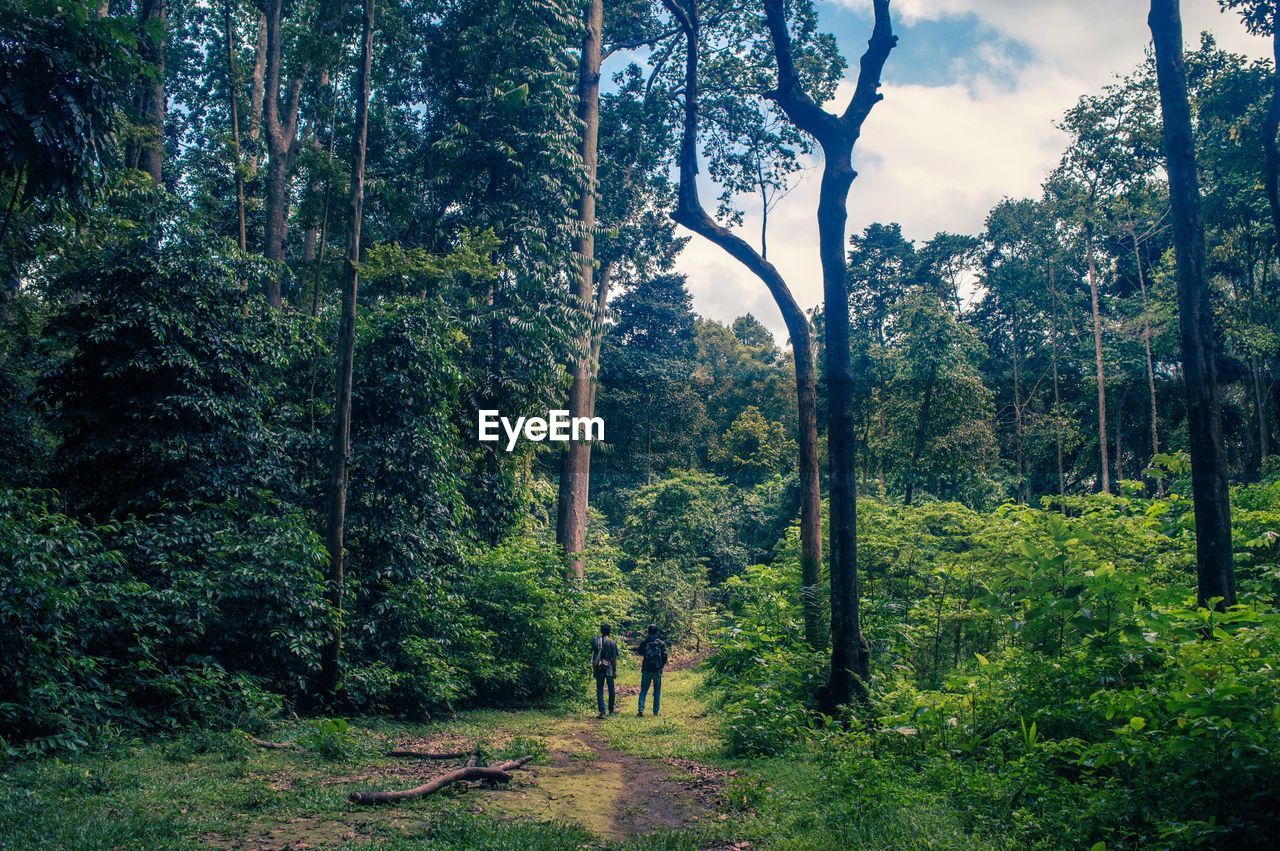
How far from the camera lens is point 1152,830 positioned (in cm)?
529

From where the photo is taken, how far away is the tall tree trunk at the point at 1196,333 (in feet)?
27.9

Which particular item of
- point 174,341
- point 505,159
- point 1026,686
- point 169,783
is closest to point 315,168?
point 505,159

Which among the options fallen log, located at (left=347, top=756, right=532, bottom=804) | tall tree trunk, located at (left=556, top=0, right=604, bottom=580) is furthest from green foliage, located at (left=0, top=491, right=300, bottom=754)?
tall tree trunk, located at (left=556, top=0, right=604, bottom=580)

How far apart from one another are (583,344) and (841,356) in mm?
10387

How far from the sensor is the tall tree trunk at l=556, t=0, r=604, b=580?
65.4 feet

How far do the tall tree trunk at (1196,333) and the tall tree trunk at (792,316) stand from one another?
17.3 feet

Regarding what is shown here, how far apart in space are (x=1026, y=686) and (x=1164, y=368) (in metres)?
37.9

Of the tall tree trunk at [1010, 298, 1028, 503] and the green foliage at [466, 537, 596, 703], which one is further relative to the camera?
the tall tree trunk at [1010, 298, 1028, 503]

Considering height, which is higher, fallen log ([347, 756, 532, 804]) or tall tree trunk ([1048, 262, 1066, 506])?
tall tree trunk ([1048, 262, 1066, 506])

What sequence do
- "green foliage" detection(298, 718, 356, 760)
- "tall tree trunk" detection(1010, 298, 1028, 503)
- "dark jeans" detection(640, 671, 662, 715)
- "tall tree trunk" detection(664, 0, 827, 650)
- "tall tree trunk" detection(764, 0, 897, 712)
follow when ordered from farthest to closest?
"tall tree trunk" detection(1010, 298, 1028, 503)
"dark jeans" detection(640, 671, 662, 715)
"tall tree trunk" detection(664, 0, 827, 650)
"tall tree trunk" detection(764, 0, 897, 712)
"green foliage" detection(298, 718, 356, 760)

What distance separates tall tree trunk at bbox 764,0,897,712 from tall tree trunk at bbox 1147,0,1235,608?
3239mm

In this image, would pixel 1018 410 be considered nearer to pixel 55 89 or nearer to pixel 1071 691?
pixel 1071 691

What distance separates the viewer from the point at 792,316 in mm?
13227

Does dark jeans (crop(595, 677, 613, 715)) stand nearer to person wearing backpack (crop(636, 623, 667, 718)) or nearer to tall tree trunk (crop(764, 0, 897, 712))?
person wearing backpack (crop(636, 623, 667, 718))
